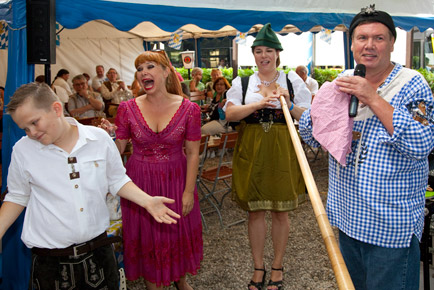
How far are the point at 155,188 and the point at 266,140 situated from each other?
91 centimetres

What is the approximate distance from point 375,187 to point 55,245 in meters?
1.55

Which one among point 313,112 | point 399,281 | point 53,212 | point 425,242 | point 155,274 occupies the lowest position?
point 155,274

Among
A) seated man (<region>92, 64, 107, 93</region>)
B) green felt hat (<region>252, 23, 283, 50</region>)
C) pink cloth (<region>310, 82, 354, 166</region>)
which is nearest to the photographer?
pink cloth (<region>310, 82, 354, 166</region>)

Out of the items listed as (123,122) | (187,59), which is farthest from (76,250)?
(187,59)

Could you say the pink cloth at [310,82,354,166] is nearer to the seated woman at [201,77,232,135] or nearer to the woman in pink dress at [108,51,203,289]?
the woman in pink dress at [108,51,203,289]

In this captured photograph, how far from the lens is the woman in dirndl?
2896mm

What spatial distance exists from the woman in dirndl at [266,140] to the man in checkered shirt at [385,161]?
1159mm

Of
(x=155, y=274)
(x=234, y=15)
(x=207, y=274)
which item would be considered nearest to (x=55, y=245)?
(x=155, y=274)

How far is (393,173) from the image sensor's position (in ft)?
5.19

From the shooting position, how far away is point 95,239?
2053 mm

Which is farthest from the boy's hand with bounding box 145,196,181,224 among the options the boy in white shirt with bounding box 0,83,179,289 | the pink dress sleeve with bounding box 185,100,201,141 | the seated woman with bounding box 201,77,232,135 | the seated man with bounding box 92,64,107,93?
the seated man with bounding box 92,64,107,93

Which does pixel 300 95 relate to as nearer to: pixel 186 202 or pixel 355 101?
pixel 186 202

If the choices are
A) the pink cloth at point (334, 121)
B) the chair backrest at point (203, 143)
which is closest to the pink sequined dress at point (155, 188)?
the pink cloth at point (334, 121)

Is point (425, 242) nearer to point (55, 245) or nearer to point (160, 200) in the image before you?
point (160, 200)
